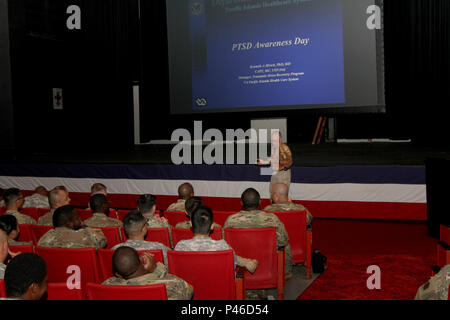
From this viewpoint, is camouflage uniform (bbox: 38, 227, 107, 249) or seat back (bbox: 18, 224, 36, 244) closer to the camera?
camouflage uniform (bbox: 38, 227, 107, 249)

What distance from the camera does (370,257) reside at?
16.8ft

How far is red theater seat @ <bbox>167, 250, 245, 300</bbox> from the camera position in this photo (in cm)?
285

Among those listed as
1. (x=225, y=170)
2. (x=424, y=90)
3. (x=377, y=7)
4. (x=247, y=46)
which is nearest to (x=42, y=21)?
(x=247, y=46)

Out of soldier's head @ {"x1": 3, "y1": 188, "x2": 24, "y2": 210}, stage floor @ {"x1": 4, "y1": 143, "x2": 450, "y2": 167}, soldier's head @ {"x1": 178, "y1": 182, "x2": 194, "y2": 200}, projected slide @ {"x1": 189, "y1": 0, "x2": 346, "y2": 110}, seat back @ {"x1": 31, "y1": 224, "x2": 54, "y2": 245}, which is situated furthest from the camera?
projected slide @ {"x1": 189, "y1": 0, "x2": 346, "y2": 110}

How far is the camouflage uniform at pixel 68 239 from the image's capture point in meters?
3.40

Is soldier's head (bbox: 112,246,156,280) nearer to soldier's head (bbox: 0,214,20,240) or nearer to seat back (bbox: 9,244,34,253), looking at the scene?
seat back (bbox: 9,244,34,253)

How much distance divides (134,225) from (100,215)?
53.0 inches

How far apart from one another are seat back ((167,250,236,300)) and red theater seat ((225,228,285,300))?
62 centimetres

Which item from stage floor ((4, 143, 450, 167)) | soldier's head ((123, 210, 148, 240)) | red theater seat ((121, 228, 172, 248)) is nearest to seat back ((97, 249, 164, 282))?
soldier's head ((123, 210, 148, 240))

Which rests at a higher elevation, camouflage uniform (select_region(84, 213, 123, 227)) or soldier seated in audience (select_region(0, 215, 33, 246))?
soldier seated in audience (select_region(0, 215, 33, 246))

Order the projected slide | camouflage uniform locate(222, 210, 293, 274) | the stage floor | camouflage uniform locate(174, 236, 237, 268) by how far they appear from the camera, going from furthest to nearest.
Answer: the projected slide → the stage floor → camouflage uniform locate(222, 210, 293, 274) → camouflage uniform locate(174, 236, 237, 268)

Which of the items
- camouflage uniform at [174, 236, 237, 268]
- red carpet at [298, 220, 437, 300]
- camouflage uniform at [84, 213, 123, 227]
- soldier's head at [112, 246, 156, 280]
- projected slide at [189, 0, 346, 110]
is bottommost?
red carpet at [298, 220, 437, 300]

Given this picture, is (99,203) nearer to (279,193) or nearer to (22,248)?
(22,248)

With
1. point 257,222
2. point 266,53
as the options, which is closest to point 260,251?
point 257,222
